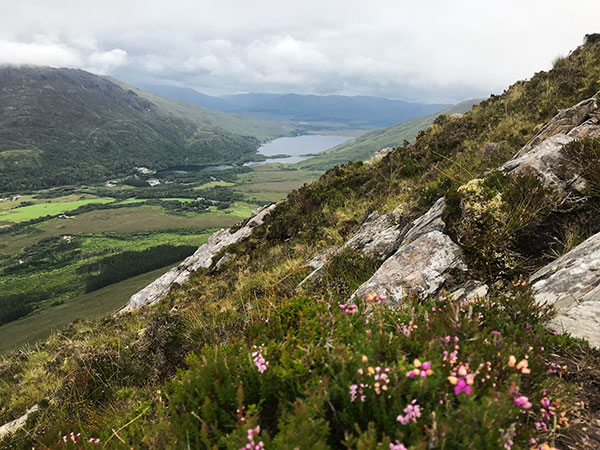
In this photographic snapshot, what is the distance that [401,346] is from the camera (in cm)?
283

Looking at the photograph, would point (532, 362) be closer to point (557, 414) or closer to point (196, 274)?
point (557, 414)

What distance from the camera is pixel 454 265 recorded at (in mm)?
5535

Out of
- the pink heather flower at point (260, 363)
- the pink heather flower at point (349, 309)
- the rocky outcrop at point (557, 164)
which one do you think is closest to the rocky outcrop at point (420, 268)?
the pink heather flower at point (349, 309)

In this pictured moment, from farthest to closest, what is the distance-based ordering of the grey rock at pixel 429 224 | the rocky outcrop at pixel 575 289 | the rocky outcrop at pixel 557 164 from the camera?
the grey rock at pixel 429 224, the rocky outcrop at pixel 557 164, the rocky outcrop at pixel 575 289

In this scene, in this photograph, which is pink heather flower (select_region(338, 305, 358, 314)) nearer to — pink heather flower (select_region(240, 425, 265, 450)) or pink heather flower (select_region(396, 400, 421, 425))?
pink heather flower (select_region(396, 400, 421, 425))

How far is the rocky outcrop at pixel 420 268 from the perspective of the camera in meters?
5.39

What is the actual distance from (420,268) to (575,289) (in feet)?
7.11

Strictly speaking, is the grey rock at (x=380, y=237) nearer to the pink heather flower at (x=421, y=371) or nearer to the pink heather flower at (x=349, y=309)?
the pink heather flower at (x=349, y=309)

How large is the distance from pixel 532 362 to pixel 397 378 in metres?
1.27

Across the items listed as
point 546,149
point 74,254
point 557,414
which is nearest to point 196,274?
point 546,149

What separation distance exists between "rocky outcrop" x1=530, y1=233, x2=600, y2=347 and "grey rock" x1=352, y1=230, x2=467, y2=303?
1.25 meters

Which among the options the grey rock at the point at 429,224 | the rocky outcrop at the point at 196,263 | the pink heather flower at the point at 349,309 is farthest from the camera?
the rocky outcrop at the point at 196,263

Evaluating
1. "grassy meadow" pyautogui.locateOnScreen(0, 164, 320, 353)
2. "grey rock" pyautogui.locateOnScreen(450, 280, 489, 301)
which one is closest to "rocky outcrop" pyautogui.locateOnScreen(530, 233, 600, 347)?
"grey rock" pyautogui.locateOnScreen(450, 280, 489, 301)

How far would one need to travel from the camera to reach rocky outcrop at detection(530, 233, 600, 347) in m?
3.43
